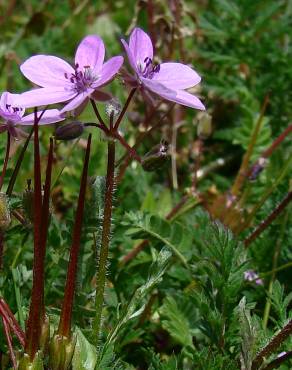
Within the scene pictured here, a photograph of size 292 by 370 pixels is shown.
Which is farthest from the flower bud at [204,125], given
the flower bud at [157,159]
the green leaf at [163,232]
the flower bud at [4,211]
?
the flower bud at [4,211]

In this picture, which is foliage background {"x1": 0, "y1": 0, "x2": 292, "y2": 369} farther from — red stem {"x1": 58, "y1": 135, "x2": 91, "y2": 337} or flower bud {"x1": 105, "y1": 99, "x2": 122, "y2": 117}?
red stem {"x1": 58, "y1": 135, "x2": 91, "y2": 337}

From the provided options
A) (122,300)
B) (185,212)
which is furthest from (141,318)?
(185,212)

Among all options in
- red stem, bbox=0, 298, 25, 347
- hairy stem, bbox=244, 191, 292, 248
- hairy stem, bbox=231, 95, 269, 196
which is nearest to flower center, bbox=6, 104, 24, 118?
red stem, bbox=0, 298, 25, 347

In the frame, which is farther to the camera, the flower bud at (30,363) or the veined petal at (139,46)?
the veined petal at (139,46)

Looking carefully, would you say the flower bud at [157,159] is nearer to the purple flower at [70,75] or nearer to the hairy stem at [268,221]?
the purple flower at [70,75]

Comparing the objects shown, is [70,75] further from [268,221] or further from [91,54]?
[268,221]

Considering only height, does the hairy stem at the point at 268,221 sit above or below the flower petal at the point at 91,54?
below

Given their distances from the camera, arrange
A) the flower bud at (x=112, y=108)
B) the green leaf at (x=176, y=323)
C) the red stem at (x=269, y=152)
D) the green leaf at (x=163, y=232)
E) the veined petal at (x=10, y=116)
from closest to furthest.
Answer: the flower bud at (x=112, y=108), the veined petal at (x=10, y=116), the green leaf at (x=176, y=323), the green leaf at (x=163, y=232), the red stem at (x=269, y=152)
